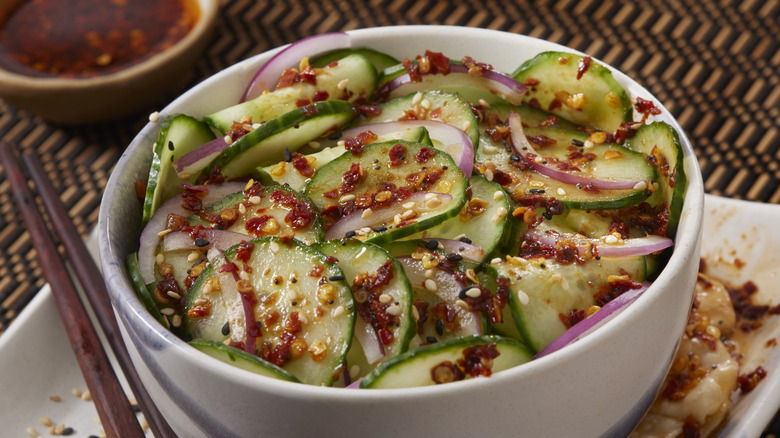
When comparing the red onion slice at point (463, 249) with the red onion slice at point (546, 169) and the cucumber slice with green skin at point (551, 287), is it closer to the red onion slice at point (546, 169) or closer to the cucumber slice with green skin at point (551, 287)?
the cucumber slice with green skin at point (551, 287)

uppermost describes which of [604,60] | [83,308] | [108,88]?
[108,88]

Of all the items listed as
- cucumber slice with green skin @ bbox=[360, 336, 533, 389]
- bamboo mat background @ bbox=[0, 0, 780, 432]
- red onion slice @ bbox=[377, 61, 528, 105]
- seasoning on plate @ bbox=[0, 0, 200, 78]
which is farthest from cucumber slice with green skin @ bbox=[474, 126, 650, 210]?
seasoning on plate @ bbox=[0, 0, 200, 78]

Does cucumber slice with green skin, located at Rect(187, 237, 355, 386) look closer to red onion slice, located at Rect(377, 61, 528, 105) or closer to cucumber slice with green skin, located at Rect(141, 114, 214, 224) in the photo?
Result: cucumber slice with green skin, located at Rect(141, 114, 214, 224)

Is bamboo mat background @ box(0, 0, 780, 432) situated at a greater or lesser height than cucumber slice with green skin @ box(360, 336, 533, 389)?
lesser

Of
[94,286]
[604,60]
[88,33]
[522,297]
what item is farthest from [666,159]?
[88,33]

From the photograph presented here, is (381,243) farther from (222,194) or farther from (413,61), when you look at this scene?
(413,61)

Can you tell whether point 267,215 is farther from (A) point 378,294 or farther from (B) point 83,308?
(B) point 83,308

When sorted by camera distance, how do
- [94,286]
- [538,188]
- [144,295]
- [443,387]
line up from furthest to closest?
[94,286] < [538,188] < [144,295] < [443,387]
